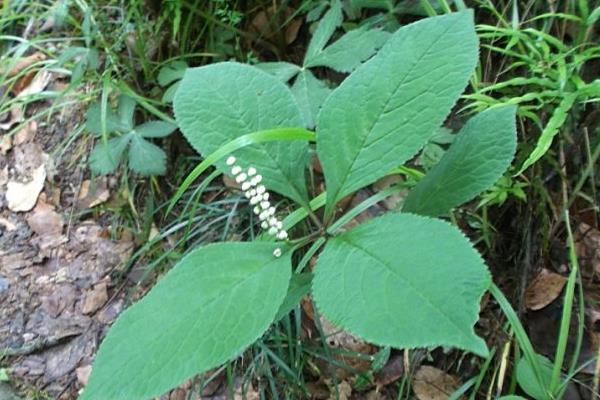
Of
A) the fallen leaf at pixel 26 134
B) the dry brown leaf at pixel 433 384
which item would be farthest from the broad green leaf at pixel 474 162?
the fallen leaf at pixel 26 134

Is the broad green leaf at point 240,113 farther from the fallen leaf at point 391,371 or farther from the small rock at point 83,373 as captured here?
the small rock at point 83,373

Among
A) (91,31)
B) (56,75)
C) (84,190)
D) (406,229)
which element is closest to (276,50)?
(91,31)

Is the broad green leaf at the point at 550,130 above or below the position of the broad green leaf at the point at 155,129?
above

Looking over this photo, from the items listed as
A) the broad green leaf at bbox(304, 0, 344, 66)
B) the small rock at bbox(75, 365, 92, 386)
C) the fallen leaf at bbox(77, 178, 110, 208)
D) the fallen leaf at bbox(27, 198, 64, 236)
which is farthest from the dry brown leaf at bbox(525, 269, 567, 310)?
the fallen leaf at bbox(27, 198, 64, 236)

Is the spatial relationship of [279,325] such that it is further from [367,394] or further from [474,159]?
[474,159]

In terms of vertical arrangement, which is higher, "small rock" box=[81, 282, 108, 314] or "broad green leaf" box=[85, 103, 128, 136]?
"broad green leaf" box=[85, 103, 128, 136]

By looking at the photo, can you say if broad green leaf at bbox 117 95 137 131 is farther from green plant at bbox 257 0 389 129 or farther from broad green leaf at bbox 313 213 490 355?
broad green leaf at bbox 313 213 490 355
